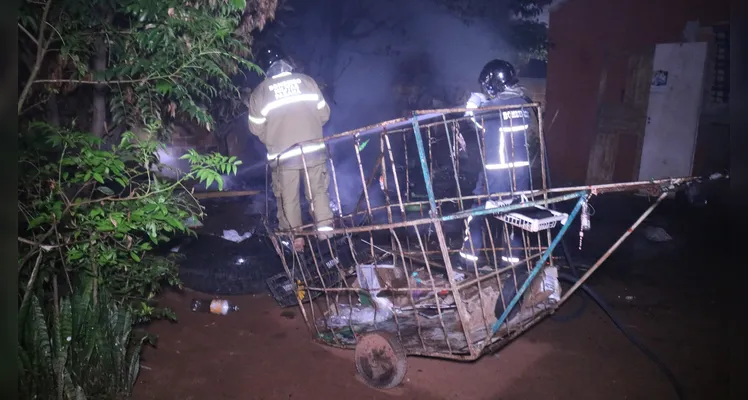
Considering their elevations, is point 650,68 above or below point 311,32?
below

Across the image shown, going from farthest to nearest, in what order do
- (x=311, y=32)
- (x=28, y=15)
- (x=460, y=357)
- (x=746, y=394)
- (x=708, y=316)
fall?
(x=311, y=32)
(x=708, y=316)
(x=460, y=357)
(x=28, y=15)
(x=746, y=394)

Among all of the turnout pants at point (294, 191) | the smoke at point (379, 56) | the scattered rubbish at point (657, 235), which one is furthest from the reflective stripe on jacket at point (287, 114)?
the scattered rubbish at point (657, 235)

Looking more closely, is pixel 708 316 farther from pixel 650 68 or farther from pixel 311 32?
pixel 311 32

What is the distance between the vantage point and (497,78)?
6.27 meters

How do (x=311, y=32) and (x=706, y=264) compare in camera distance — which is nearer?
(x=706, y=264)

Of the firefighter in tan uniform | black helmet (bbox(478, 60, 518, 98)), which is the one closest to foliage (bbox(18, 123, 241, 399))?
the firefighter in tan uniform

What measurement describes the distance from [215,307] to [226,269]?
21.6 inches

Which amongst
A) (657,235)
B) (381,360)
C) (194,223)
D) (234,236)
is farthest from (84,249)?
(657,235)

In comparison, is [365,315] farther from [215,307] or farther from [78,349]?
[78,349]

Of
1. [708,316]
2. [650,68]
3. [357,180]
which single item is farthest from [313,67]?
[708,316]

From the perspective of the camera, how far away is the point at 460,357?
3578mm

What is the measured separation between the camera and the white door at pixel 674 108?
27.8 feet

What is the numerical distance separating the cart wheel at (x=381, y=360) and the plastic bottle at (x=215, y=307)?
6.90ft

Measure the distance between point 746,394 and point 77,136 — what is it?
329 centimetres
